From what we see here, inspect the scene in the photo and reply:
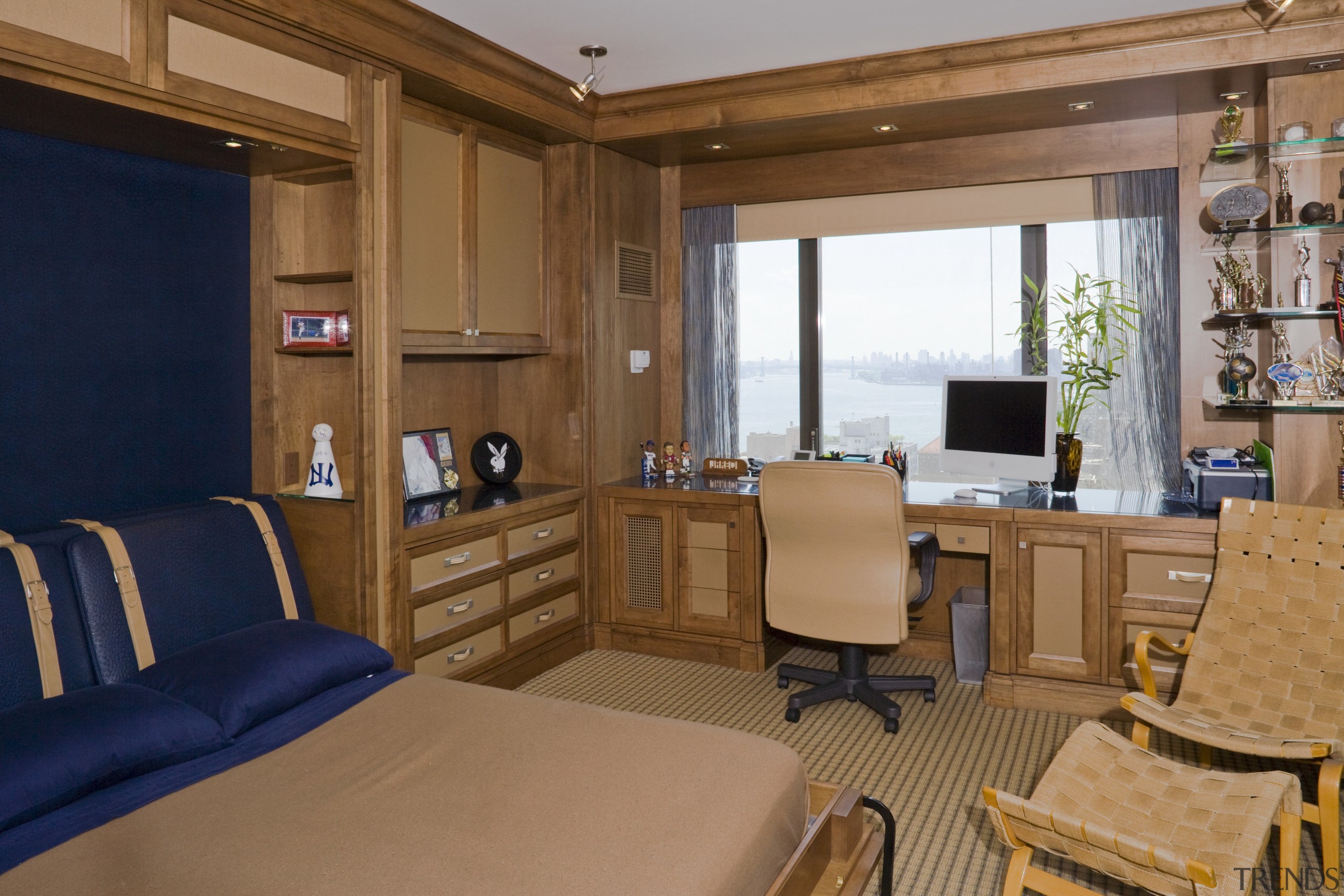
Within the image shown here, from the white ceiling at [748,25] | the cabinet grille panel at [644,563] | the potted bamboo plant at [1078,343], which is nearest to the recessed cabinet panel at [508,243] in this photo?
the white ceiling at [748,25]

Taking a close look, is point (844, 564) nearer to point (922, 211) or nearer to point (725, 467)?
point (725, 467)

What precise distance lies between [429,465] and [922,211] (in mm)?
2679

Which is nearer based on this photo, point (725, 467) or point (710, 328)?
point (725, 467)

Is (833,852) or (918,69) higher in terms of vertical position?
(918,69)

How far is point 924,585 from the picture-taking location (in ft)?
12.3

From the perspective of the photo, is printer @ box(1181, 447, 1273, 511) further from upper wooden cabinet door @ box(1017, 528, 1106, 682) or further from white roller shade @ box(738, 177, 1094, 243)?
white roller shade @ box(738, 177, 1094, 243)

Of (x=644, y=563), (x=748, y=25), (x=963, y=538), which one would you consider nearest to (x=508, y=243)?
(x=748, y=25)

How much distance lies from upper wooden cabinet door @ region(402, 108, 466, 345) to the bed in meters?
1.20

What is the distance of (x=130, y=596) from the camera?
2.59 metres

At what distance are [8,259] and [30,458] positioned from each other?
0.58 metres

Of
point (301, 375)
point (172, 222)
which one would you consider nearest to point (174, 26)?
point (172, 222)

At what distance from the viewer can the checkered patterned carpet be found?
8.83ft

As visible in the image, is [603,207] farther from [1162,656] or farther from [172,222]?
[1162,656]

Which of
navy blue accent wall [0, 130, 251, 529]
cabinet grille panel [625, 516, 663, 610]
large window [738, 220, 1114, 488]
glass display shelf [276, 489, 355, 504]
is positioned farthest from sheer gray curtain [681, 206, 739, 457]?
navy blue accent wall [0, 130, 251, 529]
